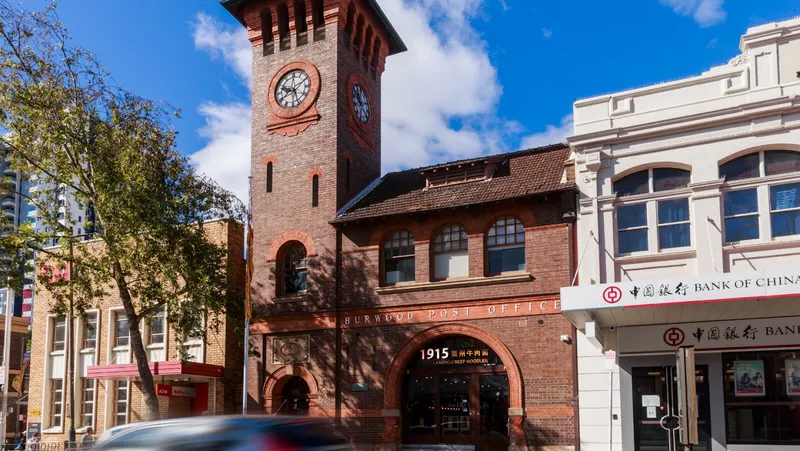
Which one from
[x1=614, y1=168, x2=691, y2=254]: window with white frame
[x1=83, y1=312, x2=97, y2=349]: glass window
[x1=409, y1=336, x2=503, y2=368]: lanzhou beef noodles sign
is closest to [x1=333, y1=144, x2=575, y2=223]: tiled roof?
[x1=614, y1=168, x2=691, y2=254]: window with white frame

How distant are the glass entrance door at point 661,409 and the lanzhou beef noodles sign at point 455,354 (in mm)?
4049

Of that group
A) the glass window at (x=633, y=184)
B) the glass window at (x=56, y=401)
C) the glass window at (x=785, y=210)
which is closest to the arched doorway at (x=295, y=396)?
the glass window at (x=56, y=401)

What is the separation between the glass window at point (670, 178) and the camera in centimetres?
2048

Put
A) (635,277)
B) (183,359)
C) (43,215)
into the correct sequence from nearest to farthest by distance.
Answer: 1. (635,277)
2. (43,215)
3. (183,359)

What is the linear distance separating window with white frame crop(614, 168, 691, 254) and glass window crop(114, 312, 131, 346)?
18.0 meters

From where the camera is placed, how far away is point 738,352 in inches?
760

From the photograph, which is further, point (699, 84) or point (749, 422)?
point (699, 84)

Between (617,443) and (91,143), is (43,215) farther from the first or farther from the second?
(617,443)

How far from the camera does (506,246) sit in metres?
23.2

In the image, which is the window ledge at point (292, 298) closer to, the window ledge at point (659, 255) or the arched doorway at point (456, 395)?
the arched doorway at point (456, 395)

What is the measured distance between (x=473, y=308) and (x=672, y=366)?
221 inches

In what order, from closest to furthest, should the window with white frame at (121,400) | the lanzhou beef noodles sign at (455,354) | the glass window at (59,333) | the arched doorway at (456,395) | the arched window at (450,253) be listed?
the arched doorway at (456,395)
the lanzhou beef noodles sign at (455,354)
the arched window at (450,253)
the window with white frame at (121,400)
the glass window at (59,333)

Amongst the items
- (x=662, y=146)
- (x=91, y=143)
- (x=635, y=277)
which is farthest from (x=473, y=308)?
(x=91, y=143)

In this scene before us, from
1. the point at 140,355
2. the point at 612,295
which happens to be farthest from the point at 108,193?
the point at 612,295
